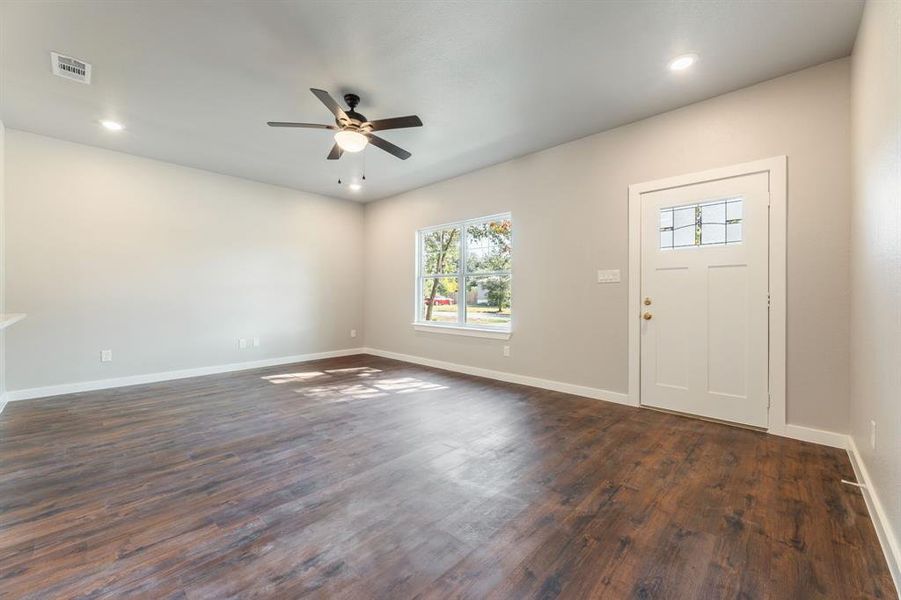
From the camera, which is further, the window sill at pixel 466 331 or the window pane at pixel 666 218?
the window sill at pixel 466 331

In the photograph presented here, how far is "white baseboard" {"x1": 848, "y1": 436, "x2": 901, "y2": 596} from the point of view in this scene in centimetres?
138

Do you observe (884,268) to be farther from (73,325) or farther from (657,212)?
(73,325)

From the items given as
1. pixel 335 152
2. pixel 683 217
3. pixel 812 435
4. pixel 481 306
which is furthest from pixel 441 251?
pixel 812 435

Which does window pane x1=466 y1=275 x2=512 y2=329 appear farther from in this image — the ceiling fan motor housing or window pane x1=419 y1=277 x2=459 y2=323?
the ceiling fan motor housing

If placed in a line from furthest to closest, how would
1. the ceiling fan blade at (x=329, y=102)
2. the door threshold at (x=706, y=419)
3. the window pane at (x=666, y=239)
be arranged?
1. the window pane at (x=666, y=239)
2. the door threshold at (x=706, y=419)
3. the ceiling fan blade at (x=329, y=102)

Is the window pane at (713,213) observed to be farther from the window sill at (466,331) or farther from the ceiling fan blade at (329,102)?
the ceiling fan blade at (329,102)

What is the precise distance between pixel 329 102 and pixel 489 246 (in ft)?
9.49

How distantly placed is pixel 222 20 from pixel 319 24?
0.59m

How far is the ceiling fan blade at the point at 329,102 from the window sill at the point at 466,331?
9.89 ft

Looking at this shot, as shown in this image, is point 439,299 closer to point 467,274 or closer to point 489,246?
point 467,274

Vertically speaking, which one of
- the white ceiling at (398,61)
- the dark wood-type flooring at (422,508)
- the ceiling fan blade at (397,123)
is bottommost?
the dark wood-type flooring at (422,508)

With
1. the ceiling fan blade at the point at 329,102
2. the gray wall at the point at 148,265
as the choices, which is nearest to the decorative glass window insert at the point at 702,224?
the ceiling fan blade at the point at 329,102

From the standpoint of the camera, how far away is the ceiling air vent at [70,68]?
262 cm

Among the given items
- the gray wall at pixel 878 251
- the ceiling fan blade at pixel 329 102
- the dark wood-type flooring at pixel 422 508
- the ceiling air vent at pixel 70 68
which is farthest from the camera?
the ceiling air vent at pixel 70 68
